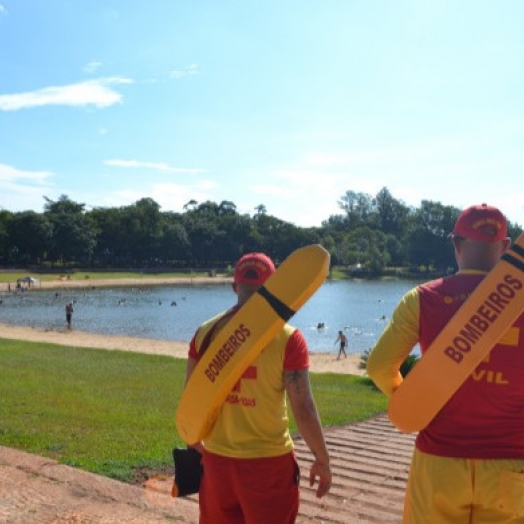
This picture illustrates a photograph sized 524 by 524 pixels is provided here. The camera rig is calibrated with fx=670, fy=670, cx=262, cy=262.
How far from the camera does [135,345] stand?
92.8ft

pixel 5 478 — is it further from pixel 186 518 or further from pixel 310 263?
pixel 310 263

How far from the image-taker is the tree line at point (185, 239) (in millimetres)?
88375

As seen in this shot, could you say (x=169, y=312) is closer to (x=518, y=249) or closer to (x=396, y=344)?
Result: (x=396, y=344)

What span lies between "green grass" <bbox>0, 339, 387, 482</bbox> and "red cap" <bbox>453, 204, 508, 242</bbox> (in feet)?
13.3

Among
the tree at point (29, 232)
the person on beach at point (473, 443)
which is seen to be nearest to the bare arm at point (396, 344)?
the person on beach at point (473, 443)

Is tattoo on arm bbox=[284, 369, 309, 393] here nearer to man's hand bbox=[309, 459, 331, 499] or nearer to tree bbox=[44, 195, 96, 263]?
man's hand bbox=[309, 459, 331, 499]

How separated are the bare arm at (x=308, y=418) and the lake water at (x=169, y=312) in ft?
96.8

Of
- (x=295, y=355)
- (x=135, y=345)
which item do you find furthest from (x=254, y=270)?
(x=135, y=345)

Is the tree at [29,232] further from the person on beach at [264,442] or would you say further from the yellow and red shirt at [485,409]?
the yellow and red shirt at [485,409]

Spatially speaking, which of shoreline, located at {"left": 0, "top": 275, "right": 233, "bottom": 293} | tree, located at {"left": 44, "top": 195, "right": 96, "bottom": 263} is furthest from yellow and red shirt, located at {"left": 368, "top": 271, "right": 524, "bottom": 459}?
tree, located at {"left": 44, "top": 195, "right": 96, "bottom": 263}

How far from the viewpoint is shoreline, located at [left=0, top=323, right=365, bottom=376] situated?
2334 cm


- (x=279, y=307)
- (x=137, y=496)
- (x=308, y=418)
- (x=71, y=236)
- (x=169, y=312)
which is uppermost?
(x=71, y=236)

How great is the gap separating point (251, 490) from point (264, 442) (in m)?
0.23

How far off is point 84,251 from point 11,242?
9.77 m
